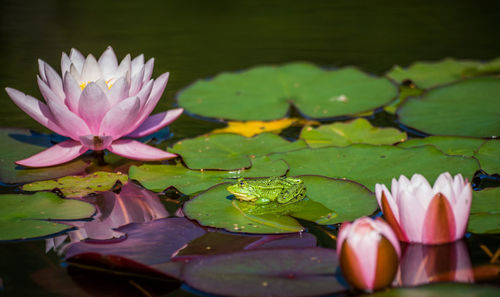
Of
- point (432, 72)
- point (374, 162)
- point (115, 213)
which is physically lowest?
point (115, 213)

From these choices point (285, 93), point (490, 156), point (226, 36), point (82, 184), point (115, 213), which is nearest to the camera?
point (115, 213)

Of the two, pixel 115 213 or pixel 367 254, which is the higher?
pixel 367 254

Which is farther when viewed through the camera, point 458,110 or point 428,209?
point 458,110

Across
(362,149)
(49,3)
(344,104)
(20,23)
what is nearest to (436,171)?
(362,149)

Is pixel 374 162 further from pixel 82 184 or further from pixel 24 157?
pixel 24 157

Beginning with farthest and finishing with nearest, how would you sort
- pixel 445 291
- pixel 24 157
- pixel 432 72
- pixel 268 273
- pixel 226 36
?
pixel 226 36
pixel 432 72
pixel 24 157
pixel 268 273
pixel 445 291

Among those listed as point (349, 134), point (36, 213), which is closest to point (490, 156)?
point (349, 134)
